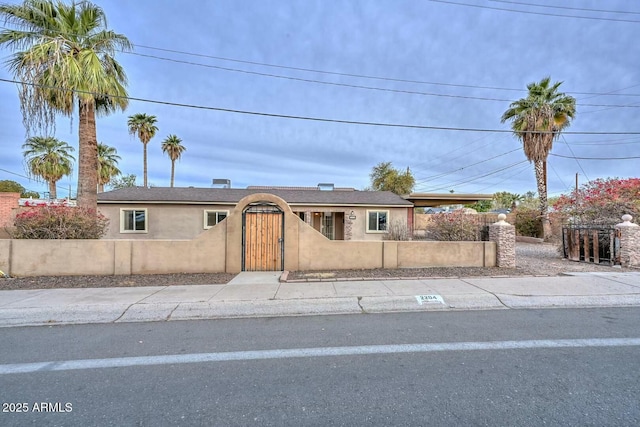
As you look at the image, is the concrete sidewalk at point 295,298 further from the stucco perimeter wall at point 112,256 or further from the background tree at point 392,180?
the background tree at point 392,180

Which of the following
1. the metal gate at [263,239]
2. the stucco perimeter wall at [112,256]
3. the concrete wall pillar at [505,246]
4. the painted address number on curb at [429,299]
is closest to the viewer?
the painted address number on curb at [429,299]

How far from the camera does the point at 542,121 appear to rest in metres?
18.5

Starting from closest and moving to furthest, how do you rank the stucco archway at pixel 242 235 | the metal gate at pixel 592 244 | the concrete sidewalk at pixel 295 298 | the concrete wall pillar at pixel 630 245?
1. the concrete sidewalk at pixel 295 298
2. the stucco archway at pixel 242 235
3. the concrete wall pillar at pixel 630 245
4. the metal gate at pixel 592 244

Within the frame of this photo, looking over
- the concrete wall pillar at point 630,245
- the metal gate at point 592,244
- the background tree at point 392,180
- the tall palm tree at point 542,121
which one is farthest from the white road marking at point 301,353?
the background tree at point 392,180

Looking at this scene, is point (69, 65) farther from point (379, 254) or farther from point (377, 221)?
point (377, 221)

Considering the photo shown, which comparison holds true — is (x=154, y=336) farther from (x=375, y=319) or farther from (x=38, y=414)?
Result: (x=375, y=319)

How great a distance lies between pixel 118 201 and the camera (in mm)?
16031

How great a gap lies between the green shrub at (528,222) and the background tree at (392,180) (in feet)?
43.0

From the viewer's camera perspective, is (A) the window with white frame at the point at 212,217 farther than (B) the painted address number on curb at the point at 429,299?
Yes

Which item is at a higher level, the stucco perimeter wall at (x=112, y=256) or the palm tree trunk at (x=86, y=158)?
the palm tree trunk at (x=86, y=158)

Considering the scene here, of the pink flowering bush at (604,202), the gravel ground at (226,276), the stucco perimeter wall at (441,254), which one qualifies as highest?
the pink flowering bush at (604,202)

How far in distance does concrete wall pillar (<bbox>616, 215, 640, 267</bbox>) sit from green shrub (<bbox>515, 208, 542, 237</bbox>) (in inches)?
436

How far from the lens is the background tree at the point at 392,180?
3406 centimetres

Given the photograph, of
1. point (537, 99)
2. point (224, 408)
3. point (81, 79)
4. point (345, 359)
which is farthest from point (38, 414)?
point (537, 99)
